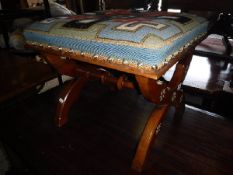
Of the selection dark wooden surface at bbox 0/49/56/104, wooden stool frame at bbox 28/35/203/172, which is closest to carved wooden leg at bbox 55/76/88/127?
wooden stool frame at bbox 28/35/203/172

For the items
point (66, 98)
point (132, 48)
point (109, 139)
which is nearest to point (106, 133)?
point (109, 139)

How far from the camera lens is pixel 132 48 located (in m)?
Result: 0.46

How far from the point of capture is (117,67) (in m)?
0.52

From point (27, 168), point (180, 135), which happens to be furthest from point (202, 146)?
point (27, 168)

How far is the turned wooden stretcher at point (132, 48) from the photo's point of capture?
460 millimetres

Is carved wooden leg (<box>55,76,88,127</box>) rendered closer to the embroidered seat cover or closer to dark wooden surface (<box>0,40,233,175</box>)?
Answer: dark wooden surface (<box>0,40,233,175</box>)

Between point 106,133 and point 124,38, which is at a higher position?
point 124,38

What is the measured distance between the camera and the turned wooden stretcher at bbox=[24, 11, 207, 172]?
1.51 ft

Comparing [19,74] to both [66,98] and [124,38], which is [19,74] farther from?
[124,38]

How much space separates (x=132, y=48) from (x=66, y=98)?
0.50m

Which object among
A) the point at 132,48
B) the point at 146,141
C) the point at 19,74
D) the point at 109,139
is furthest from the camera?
the point at 19,74

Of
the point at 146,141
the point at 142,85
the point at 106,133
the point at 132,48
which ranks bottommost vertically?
the point at 106,133

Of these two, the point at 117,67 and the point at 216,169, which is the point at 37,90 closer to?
the point at 117,67

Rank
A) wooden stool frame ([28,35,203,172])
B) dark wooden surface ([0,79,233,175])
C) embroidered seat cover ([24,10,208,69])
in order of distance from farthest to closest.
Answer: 1. dark wooden surface ([0,79,233,175])
2. wooden stool frame ([28,35,203,172])
3. embroidered seat cover ([24,10,208,69])
